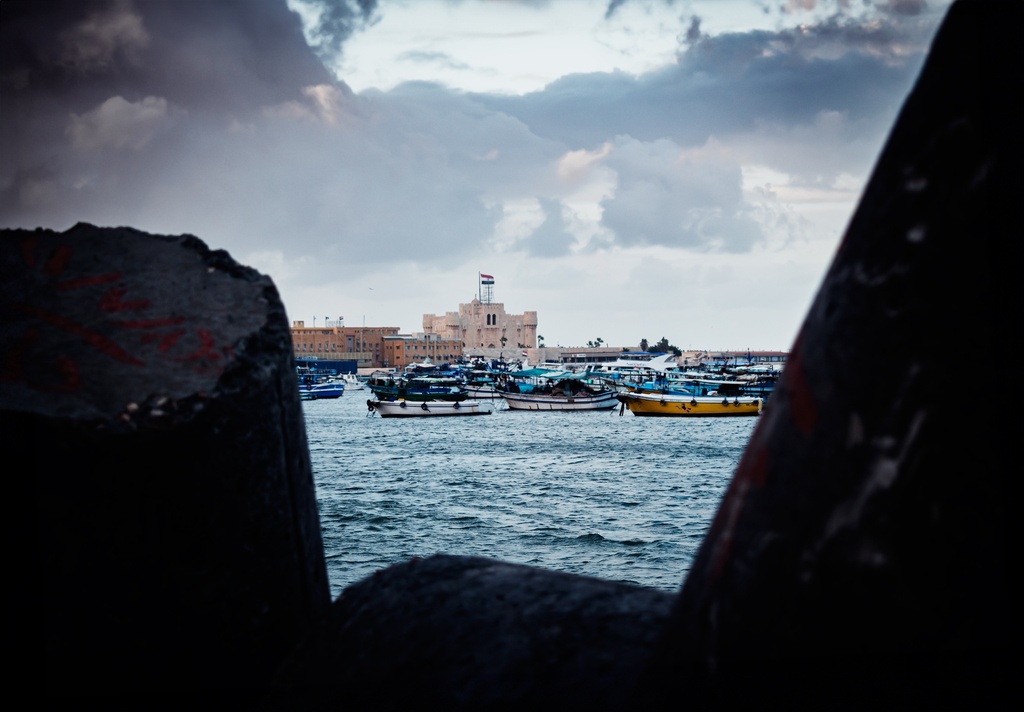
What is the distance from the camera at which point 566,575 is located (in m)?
1.57

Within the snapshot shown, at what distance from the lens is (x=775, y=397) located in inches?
40.8

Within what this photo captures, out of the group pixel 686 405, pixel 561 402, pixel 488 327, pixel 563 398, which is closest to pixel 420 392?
pixel 561 402

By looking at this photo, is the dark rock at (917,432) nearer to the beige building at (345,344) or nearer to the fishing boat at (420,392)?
the fishing boat at (420,392)

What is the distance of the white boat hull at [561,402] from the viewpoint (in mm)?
64250

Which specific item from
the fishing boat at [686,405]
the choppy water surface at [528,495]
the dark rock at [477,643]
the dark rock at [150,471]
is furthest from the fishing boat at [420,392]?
the dark rock at [477,643]

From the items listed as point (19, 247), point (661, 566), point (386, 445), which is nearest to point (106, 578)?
point (19, 247)

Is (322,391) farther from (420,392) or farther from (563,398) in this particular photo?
(563,398)

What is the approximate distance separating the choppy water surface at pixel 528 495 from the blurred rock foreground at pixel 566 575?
394cm

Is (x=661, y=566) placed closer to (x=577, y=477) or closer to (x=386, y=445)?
(x=577, y=477)

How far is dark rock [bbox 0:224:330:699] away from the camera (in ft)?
4.92

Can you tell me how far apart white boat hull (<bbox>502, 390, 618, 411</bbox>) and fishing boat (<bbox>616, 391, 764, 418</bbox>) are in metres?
4.57

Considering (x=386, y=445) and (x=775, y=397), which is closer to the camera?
(x=775, y=397)

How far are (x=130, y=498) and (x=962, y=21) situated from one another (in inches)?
54.1

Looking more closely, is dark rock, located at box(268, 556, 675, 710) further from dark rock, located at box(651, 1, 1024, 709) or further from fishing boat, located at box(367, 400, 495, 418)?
fishing boat, located at box(367, 400, 495, 418)
